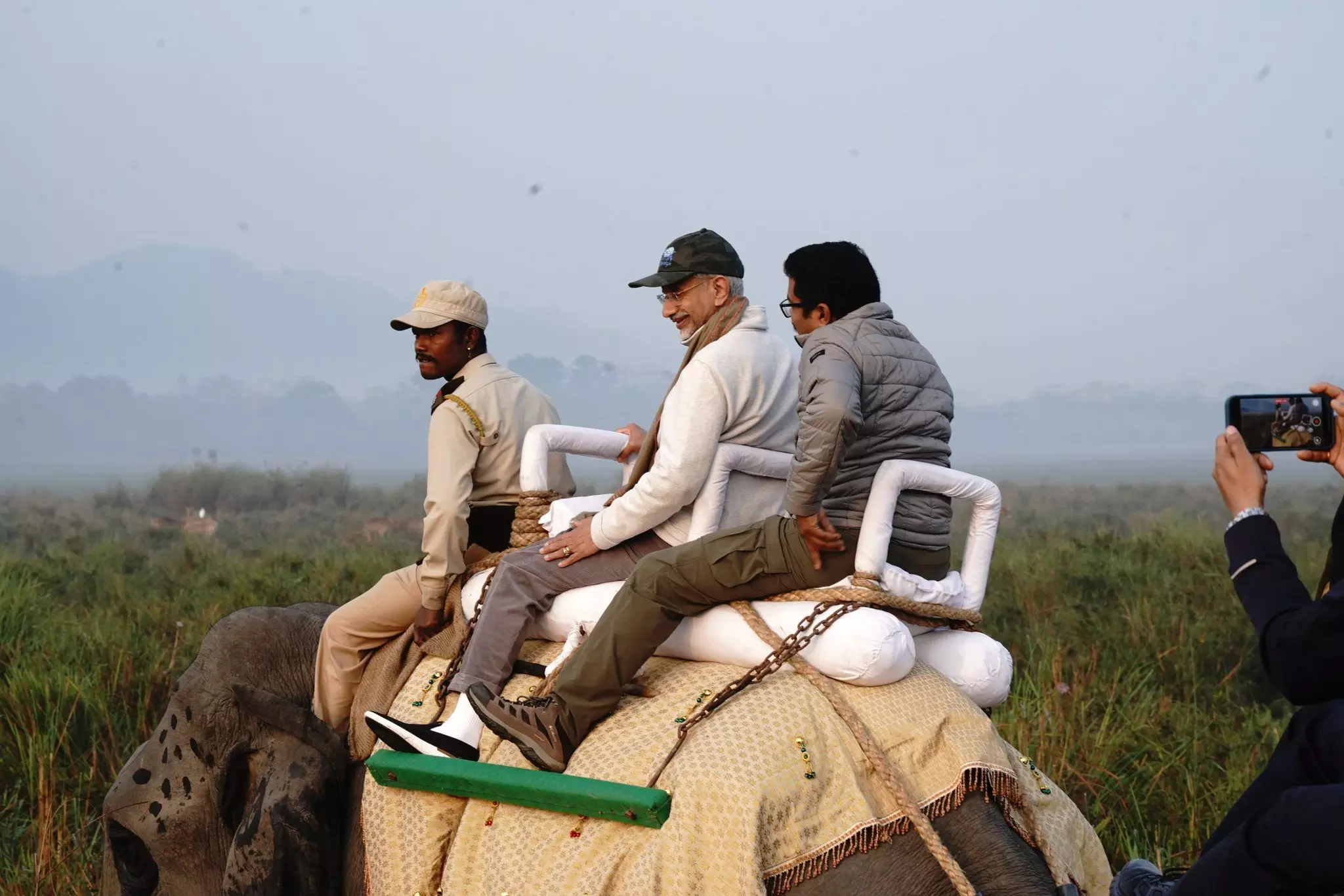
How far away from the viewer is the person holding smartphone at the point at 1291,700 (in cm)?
266

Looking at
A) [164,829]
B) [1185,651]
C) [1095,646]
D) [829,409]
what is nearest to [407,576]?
[164,829]

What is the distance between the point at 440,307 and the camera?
4793 millimetres

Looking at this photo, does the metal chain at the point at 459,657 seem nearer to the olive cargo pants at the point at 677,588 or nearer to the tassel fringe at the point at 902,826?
the olive cargo pants at the point at 677,588

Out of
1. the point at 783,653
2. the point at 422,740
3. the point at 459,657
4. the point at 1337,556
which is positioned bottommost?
the point at 422,740

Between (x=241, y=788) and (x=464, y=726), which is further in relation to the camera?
(x=241, y=788)

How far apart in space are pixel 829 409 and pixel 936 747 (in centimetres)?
90

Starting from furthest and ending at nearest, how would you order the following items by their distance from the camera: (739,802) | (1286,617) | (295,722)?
(295,722), (739,802), (1286,617)

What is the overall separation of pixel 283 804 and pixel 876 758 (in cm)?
192

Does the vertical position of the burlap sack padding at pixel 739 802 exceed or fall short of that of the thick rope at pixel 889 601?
it falls short

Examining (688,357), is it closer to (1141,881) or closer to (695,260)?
(695,260)

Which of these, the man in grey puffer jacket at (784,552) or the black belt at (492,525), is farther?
the black belt at (492,525)

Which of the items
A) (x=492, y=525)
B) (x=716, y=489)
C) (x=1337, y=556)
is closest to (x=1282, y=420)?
(x=1337, y=556)

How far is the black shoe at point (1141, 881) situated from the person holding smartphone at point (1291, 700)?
0.06 metres

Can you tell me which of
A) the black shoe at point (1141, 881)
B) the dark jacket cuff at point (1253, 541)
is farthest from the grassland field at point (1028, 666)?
the dark jacket cuff at point (1253, 541)
